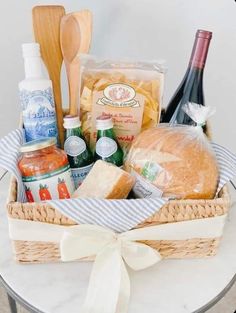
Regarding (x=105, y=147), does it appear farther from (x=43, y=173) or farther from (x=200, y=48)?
(x=200, y=48)

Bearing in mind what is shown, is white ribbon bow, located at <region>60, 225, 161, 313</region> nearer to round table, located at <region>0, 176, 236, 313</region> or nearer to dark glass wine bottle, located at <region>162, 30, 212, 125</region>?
round table, located at <region>0, 176, 236, 313</region>

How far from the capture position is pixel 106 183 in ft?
1.75

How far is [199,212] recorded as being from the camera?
1.67 ft

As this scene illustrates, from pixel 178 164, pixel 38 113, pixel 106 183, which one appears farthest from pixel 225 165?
pixel 38 113

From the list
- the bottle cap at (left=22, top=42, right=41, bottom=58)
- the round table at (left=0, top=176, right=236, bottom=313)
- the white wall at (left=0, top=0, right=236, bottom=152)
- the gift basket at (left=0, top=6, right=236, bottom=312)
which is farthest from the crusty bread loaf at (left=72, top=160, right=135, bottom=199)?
the white wall at (left=0, top=0, right=236, bottom=152)

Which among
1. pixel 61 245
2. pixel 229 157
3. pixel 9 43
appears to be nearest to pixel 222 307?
pixel 229 157

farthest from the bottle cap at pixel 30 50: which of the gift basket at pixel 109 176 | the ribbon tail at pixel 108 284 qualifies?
the ribbon tail at pixel 108 284

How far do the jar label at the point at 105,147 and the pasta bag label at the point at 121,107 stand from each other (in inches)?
2.3

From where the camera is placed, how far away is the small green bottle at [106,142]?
609 millimetres

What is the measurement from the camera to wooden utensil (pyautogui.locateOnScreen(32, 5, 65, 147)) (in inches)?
26.6

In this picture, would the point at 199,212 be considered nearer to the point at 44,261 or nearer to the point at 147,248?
the point at 147,248

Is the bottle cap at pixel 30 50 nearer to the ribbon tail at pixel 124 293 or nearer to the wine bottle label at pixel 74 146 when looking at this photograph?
the wine bottle label at pixel 74 146

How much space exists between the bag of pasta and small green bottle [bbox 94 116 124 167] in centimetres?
5

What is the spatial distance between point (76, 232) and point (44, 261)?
91 millimetres
